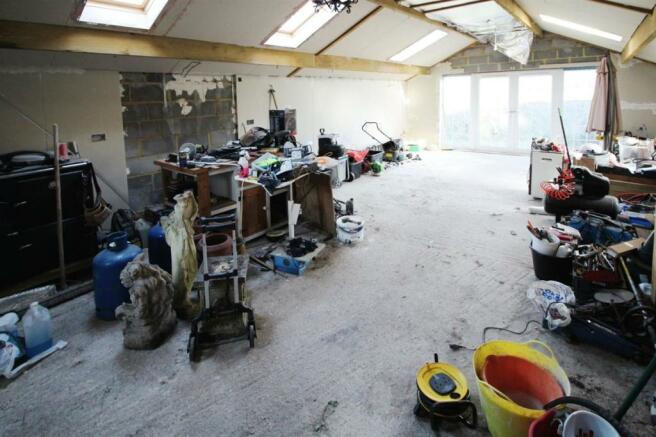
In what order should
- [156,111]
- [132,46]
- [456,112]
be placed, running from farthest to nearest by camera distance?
[456,112]
[156,111]
[132,46]

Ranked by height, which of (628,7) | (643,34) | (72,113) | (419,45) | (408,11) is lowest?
(72,113)

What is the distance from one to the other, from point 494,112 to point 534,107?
84 cm

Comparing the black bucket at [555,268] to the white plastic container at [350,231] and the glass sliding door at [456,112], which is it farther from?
the glass sliding door at [456,112]

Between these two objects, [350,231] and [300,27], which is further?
[300,27]

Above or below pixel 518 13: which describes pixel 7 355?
below

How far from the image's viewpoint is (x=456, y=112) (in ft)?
32.7

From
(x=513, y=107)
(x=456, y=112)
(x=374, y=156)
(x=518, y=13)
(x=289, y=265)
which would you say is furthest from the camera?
(x=456, y=112)

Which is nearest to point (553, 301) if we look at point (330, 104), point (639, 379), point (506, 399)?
point (639, 379)

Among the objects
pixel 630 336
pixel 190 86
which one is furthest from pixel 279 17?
pixel 630 336

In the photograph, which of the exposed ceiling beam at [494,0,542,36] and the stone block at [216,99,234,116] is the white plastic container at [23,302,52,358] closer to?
the stone block at [216,99,234,116]

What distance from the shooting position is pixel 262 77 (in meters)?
6.07

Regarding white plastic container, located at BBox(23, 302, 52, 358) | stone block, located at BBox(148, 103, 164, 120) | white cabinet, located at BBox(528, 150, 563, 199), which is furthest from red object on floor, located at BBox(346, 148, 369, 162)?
white plastic container, located at BBox(23, 302, 52, 358)

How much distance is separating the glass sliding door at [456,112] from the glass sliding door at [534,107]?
1.15m

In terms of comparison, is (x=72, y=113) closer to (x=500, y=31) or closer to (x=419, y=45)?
(x=419, y=45)
